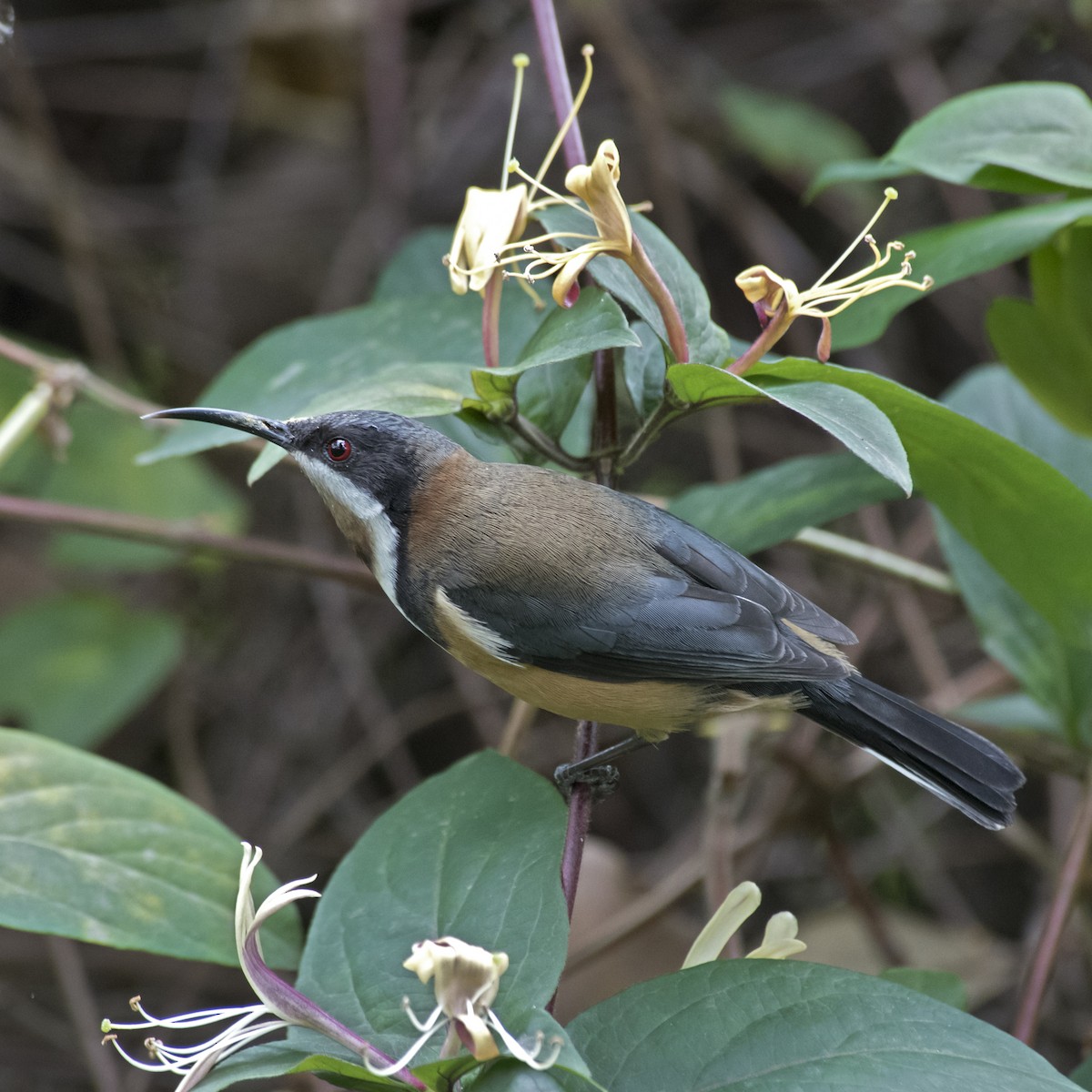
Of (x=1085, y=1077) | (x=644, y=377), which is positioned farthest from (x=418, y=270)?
(x=1085, y=1077)

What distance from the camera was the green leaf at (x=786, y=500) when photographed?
220 centimetres

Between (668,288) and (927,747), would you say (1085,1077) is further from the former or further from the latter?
(668,288)

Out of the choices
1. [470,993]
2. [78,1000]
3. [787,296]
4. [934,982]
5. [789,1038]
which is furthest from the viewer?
[78,1000]

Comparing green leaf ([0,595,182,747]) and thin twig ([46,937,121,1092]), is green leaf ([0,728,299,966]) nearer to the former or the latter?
thin twig ([46,937,121,1092])

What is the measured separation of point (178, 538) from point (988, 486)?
1.76 meters

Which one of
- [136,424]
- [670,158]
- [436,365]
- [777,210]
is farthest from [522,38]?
[436,365]

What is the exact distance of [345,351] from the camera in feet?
7.75

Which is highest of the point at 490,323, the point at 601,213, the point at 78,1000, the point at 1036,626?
the point at 601,213

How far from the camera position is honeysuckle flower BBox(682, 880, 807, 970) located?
5.60ft

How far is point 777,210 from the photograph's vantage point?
5281 mm

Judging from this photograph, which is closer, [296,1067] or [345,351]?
[296,1067]

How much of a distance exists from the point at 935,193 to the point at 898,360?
770mm

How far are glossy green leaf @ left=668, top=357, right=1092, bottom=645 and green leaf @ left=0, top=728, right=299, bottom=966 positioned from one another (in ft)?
3.47

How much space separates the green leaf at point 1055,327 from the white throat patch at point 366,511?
3.90ft
